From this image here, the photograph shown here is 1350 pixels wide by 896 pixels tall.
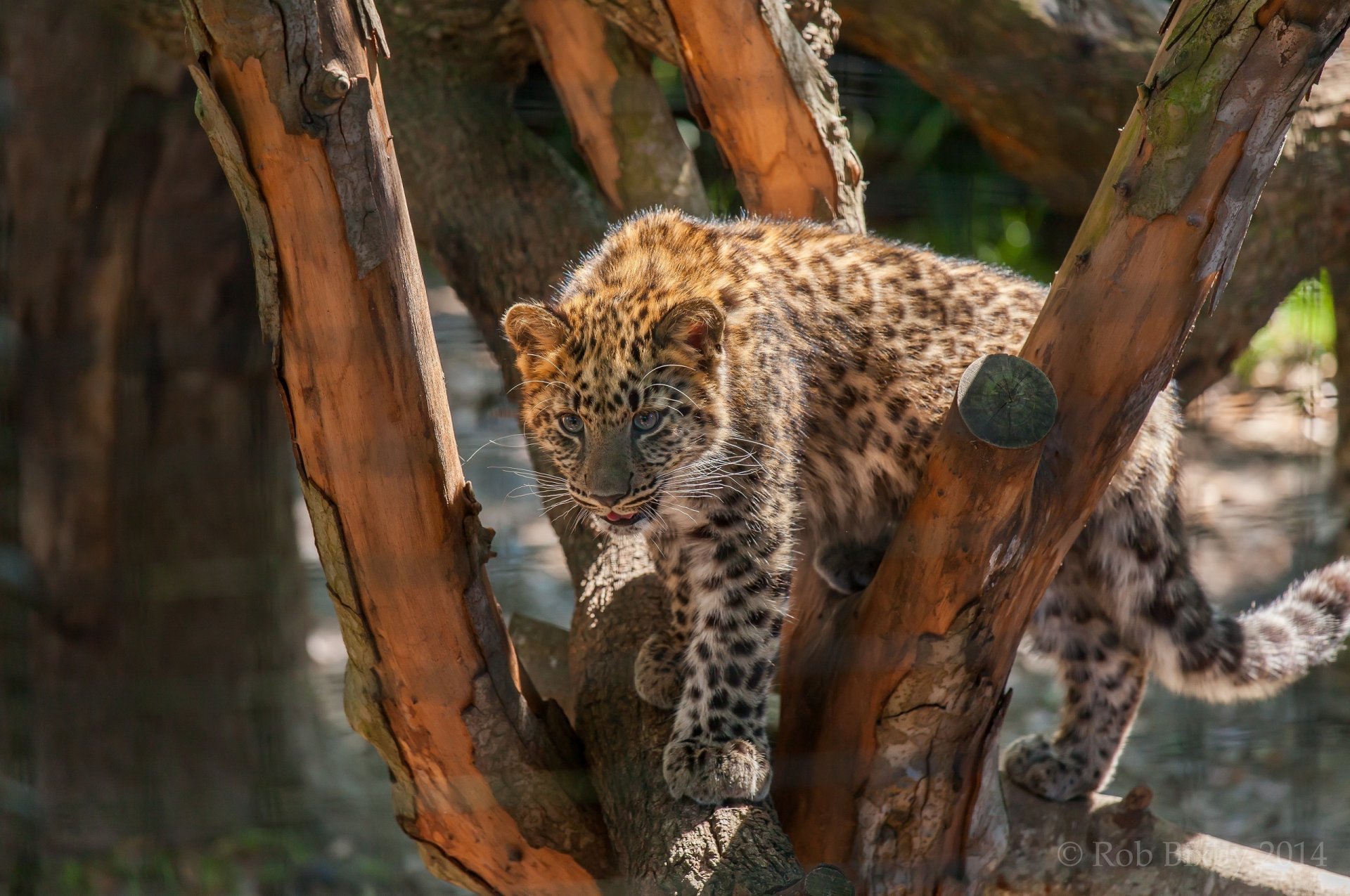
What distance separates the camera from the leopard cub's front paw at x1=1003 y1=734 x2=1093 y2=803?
9.90 ft

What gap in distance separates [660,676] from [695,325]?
0.81 meters

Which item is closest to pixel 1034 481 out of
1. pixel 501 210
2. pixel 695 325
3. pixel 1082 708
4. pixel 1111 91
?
pixel 695 325

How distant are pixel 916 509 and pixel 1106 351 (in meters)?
0.44

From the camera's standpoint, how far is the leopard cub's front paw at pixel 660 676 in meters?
2.73

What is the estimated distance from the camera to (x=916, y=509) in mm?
2258

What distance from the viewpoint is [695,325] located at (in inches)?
101

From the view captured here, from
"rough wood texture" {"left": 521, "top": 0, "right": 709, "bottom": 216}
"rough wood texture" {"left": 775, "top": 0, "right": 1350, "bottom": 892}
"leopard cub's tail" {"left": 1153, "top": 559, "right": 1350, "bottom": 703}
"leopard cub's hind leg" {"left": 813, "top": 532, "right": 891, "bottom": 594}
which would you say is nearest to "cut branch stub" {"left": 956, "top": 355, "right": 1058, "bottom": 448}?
"rough wood texture" {"left": 775, "top": 0, "right": 1350, "bottom": 892}

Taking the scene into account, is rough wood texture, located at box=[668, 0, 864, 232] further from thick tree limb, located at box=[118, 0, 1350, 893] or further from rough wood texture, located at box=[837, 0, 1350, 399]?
rough wood texture, located at box=[837, 0, 1350, 399]

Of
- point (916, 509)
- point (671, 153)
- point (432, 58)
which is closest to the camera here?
point (916, 509)

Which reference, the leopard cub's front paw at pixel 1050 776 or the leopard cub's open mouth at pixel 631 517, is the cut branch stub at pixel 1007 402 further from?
the leopard cub's front paw at pixel 1050 776

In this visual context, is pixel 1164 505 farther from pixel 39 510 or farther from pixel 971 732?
pixel 39 510

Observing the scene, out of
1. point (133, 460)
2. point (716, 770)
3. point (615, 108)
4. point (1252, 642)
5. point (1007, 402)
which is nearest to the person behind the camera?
point (1007, 402)

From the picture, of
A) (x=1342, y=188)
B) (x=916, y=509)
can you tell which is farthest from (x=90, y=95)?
(x=1342, y=188)

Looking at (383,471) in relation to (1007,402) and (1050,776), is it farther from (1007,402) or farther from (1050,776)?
(1050,776)
